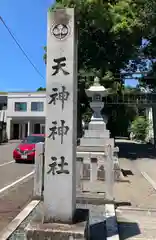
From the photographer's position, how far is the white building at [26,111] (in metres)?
43.3

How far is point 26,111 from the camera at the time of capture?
43.9 meters

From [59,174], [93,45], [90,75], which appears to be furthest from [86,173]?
[93,45]

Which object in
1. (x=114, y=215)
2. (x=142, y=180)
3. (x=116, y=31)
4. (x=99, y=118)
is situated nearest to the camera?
(x=114, y=215)

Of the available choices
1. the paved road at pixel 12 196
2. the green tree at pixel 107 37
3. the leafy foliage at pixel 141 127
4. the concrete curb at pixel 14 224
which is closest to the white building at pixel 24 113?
the leafy foliage at pixel 141 127

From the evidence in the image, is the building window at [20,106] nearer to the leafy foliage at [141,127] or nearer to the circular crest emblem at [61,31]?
the leafy foliage at [141,127]

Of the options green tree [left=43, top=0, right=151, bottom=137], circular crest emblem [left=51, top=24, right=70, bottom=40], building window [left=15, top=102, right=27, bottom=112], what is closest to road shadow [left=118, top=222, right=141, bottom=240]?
circular crest emblem [left=51, top=24, right=70, bottom=40]

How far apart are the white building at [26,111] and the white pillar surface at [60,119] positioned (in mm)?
38520

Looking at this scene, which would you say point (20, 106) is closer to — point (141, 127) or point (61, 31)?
point (141, 127)

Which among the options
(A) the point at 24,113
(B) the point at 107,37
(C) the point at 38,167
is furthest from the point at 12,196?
(A) the point at 24,113

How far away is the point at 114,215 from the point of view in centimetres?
575

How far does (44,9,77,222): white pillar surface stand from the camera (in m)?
4.18

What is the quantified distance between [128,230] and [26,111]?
1575 inches

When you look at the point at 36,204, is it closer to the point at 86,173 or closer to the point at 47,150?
the point at 86,173

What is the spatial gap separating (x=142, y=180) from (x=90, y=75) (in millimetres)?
10475
